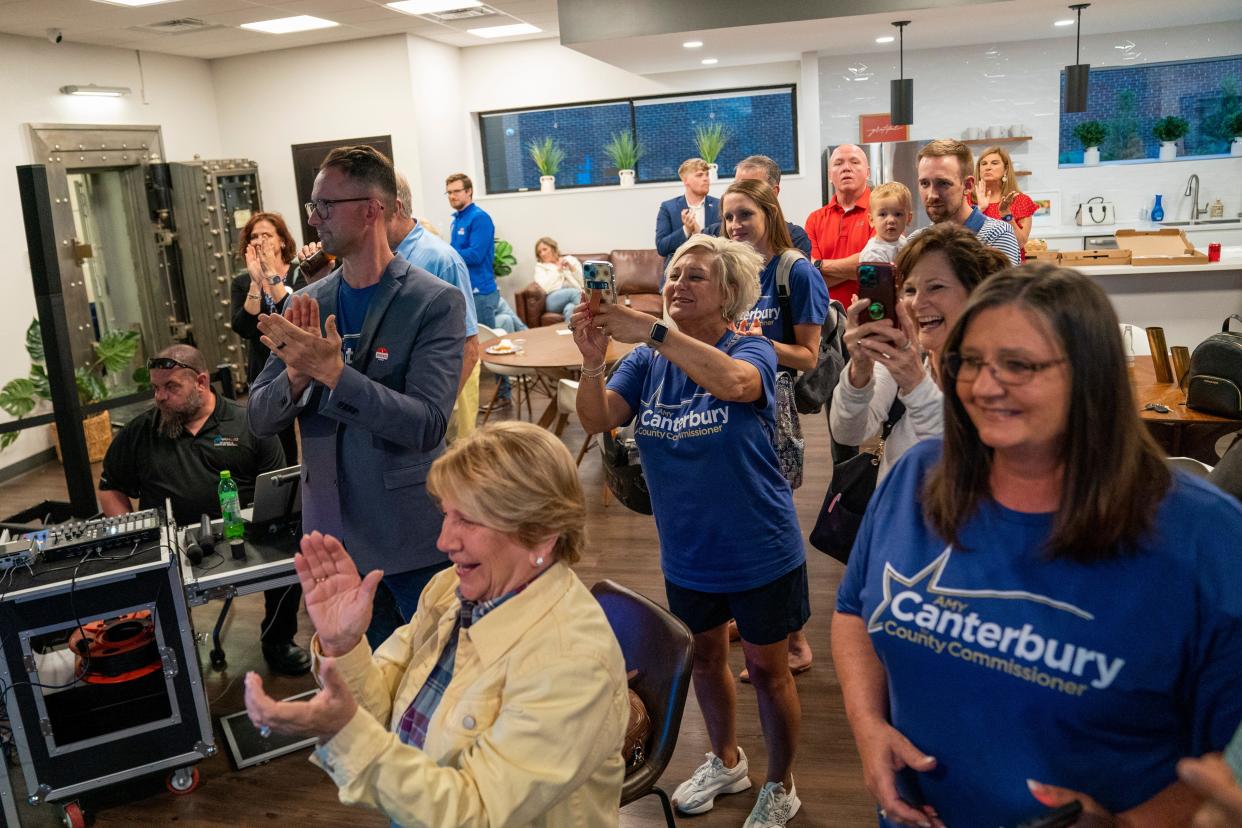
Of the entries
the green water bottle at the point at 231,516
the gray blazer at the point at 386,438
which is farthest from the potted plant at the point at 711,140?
the gray blazer at the point at 386,438

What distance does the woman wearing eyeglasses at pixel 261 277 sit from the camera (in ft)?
13.6

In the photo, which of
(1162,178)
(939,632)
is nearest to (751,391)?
(939,632)

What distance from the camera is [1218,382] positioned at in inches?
144

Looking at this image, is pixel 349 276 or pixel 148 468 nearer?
pixel 349 276

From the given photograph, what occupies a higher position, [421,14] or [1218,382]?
[421,14]

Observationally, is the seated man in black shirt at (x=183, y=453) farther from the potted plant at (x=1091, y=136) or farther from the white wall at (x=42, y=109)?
the potted plant at (x=1091, y=136)

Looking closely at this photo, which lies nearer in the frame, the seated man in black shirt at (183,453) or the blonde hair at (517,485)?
the blonde hair at (517,485)

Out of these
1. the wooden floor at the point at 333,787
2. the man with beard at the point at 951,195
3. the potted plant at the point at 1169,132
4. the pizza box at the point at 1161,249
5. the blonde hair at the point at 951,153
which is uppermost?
the potted plant at the point at 1169,132

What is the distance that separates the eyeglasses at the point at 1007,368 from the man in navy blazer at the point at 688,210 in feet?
14.8

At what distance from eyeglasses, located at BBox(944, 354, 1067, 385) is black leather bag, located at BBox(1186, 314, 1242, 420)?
279 cm

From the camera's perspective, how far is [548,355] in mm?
6008

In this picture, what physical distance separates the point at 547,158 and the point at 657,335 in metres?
8.70

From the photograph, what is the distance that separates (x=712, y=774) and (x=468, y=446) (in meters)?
1.62

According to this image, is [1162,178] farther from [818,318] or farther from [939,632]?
[939,632]
